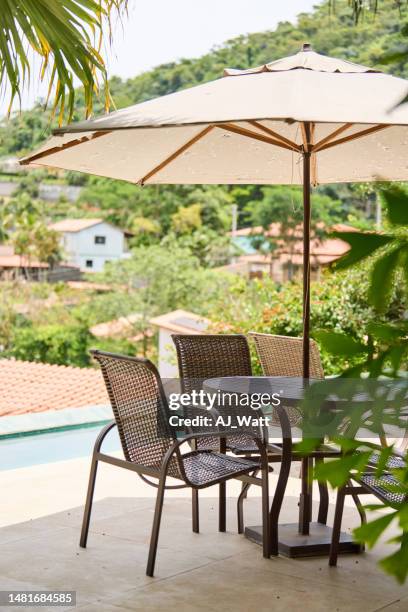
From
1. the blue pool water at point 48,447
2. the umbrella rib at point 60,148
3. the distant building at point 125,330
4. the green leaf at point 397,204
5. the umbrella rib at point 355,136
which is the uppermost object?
the umbrella rib at point 355,136

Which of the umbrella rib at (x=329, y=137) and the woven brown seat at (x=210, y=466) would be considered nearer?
the woven brown seat at (x=210, y=466)

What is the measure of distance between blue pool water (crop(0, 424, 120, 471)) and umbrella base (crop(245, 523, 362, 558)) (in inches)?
101

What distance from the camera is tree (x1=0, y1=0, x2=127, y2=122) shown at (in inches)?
149

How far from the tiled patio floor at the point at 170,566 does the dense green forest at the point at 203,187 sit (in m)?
37.5

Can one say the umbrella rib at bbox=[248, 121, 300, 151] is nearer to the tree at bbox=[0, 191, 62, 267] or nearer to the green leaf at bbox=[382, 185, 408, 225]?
the green leaf at bbox=[382, 185, 408, 225]

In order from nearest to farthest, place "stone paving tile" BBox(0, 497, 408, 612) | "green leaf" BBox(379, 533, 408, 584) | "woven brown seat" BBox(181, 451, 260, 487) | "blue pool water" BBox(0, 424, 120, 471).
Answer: "green leaf" BBox(379, 533, 408, 584) → "stone paving tile" BBox(0, 497, 408, 612) → "woven brown seat" BBox(181, 451, 260, 487) → "blue pool water" BBox(0, 424, 120, 471)

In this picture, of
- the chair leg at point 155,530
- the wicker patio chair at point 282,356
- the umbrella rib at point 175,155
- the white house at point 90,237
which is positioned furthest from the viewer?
the white house at point 90,237

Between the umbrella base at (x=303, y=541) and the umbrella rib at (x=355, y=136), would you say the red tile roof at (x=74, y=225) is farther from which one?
the umbrella base at (x=303, y=541)

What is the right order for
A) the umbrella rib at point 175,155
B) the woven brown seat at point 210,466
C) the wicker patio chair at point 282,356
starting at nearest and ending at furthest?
the woven brown seat at point 210,466
the umbrella rib at point 175,155
the wicker patio chair at point 282,356

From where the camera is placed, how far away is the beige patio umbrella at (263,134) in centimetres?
325

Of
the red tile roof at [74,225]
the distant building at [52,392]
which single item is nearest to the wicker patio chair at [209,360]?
the distant building at [52,392]

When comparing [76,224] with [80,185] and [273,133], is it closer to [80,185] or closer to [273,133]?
[80,185]

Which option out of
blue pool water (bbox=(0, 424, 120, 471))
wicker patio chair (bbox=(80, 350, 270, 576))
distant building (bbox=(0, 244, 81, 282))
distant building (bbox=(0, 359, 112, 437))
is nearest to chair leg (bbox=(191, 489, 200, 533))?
wicker patio chair (bbox=(80, 350, 270, 576))

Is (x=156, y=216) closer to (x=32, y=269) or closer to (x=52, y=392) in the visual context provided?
(x=32, y=269)
